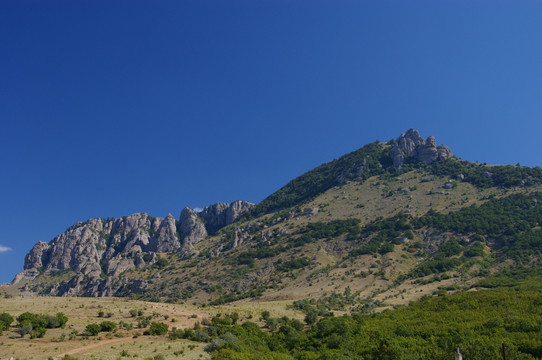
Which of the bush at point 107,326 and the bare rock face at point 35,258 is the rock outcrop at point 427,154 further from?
the bare rock face at point 35,258

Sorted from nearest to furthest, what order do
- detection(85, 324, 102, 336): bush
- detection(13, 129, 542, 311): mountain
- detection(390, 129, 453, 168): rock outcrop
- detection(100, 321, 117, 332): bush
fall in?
detection(85, 324, 102, 336): bush → detection(100, 321, 117, 332): bush → detection(13, 129, 542, 311): mountain → detection(390, 129, 453, 168): rock outcrop

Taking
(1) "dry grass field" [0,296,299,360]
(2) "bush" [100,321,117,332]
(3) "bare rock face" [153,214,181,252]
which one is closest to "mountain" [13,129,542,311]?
(3) "bare rock face" [153,214,181,252]

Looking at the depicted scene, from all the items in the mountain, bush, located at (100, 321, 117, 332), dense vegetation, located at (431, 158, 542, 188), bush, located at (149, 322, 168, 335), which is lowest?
bush, located at (149, 322, 168, 335)

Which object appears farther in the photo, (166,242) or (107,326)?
(166,242)

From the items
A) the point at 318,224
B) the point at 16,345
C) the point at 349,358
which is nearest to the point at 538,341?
the point at 349,358

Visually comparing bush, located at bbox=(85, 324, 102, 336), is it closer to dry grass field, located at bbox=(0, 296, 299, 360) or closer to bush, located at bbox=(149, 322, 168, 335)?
dry grass field, located at bbox=(0, 296, 299, 360)

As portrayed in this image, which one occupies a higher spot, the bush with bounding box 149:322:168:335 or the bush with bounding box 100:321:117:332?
the bush with bounding box 100:321:117:332

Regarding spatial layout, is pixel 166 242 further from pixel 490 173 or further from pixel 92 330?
pixel 490 173

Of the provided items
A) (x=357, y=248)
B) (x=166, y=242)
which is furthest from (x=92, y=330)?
(x=166, y=242)

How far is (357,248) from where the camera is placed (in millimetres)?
123312

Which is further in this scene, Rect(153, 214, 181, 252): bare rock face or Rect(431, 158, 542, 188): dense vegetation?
Rect(153, 214, 181, 252): bare rock face

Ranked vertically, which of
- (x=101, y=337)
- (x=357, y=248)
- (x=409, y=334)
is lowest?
(x=409, y=334)

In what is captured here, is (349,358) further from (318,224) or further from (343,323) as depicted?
(318,224)

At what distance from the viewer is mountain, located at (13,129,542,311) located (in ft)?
318
